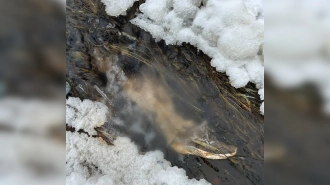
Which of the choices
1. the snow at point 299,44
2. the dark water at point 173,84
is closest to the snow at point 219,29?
the dark water at point 173,84

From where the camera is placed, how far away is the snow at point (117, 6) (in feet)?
4.54

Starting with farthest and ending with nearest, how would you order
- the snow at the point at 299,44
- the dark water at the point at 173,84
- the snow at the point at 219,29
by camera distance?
the dark water at the point at 173,84 < the snow at the point at 219,29 < the snow at the point at 299,44

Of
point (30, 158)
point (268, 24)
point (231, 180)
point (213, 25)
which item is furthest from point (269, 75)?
point (231, 180)

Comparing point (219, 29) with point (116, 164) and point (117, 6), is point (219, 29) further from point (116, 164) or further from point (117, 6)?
point (116, 164)

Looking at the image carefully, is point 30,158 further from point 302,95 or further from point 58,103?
point 302,95

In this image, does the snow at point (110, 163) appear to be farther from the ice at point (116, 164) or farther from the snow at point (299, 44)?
the snow at point (299, 44)

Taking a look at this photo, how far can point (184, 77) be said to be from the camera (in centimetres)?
140

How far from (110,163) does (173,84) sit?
1.71 ft

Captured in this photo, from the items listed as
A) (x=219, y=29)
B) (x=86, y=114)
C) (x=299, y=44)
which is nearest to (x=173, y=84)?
(x=219, y=29)

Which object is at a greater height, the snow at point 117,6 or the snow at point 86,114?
the snow at point 117,6

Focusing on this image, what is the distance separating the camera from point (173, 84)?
1.42 metres

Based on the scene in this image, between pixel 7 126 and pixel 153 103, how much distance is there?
0.92 meters

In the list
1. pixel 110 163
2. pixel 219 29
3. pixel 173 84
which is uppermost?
pixel 219 29

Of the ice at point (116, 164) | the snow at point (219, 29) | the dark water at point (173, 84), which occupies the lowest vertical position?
the ice at point (116, 164)
